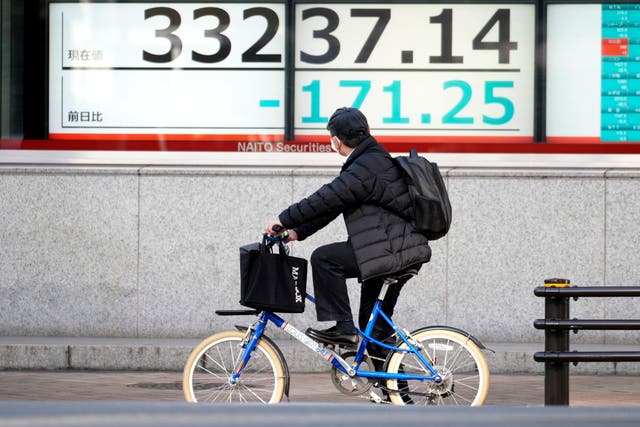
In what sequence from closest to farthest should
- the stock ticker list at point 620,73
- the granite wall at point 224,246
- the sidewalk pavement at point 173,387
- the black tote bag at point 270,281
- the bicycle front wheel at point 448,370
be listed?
the bicycle front wheel at point 448,370, the black tote bag at point 270,281, the sidewalk pavement at point 173,387, the granite wall at point 224,246, the stock ticker list at point 620,73

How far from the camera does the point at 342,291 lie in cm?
597

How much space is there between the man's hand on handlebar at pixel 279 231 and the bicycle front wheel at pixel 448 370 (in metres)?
0.83

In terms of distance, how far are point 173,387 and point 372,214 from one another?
9.31 feet

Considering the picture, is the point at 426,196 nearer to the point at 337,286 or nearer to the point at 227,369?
the point at 337,286

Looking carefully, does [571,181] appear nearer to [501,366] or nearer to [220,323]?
[501,366]

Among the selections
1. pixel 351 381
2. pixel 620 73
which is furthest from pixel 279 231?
pixel 620 73

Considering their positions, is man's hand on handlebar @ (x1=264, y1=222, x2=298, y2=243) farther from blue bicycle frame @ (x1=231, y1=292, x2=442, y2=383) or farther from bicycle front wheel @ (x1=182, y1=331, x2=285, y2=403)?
bicycle front wheel @ (x1=182, y1=331, x2=285, y2=403)

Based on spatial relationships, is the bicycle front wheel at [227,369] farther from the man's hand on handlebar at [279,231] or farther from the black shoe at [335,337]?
the man's hand on handlebar at [279,231]

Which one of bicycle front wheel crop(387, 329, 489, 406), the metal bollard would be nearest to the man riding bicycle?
bicycle front wheel crop(387, 329, 489, 406)

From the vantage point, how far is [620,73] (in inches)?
423

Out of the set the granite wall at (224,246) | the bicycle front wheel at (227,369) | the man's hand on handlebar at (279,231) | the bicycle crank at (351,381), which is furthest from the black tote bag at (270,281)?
the granite wall at (224,246)

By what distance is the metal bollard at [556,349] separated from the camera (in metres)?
5.60

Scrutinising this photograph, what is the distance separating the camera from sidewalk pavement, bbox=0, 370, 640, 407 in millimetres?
7492

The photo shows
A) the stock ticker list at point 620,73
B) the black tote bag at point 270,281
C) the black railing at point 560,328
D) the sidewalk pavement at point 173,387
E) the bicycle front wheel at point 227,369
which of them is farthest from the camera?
the stock ticker list at point 620,73
